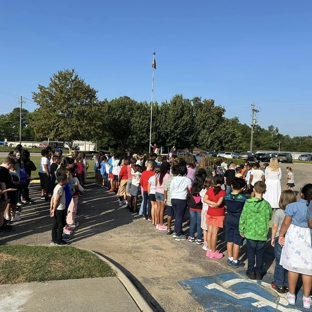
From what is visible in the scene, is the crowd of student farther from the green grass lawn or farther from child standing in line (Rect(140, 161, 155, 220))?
the green grass lawn

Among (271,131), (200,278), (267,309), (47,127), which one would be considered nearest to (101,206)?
(200,278)

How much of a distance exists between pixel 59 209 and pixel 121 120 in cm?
4245

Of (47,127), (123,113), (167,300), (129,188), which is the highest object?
(123,113)

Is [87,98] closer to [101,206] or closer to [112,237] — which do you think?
[101,206]

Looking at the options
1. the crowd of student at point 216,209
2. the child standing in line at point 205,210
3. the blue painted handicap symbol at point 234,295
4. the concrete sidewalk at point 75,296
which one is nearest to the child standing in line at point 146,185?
the crowd of student at point 216,209

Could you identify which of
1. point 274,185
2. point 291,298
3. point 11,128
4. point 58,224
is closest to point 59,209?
point 58,224

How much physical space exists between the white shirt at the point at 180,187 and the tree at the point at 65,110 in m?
35.0

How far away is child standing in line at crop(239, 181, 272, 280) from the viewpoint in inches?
185

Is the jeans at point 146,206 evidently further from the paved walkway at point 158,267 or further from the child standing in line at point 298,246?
the child standing in line at point 298,246

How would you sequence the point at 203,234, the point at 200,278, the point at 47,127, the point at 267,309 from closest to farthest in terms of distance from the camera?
the point at 267,309
the point at 200,278
the point at 203,234
the point at 47,127

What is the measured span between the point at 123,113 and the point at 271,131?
97.0m

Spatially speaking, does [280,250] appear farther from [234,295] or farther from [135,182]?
[135,182]

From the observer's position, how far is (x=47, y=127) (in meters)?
40.3

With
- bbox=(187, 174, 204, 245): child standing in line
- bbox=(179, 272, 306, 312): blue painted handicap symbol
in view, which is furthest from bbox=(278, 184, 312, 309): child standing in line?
bbox=(187, 174, 204, 245): child standing in line
